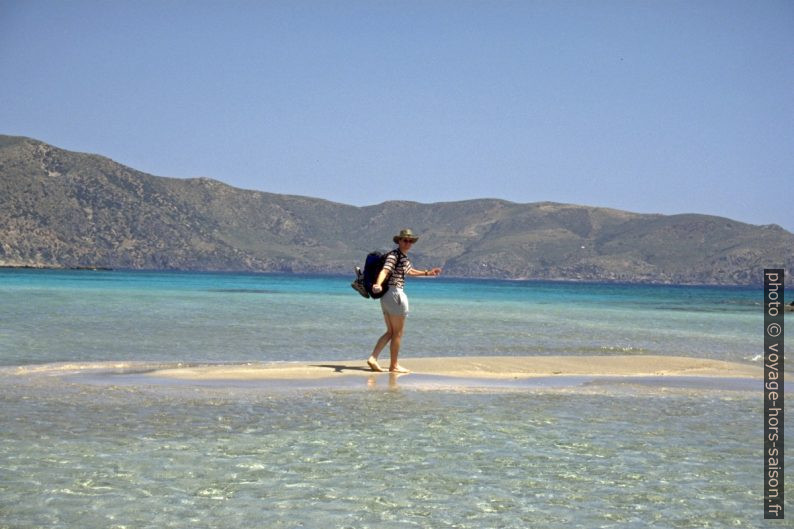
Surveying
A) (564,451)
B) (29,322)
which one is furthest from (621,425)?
(29,322)

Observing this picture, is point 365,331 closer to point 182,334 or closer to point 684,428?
point 182,334

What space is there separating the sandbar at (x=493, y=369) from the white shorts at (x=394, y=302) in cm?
116

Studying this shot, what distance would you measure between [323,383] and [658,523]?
8056 mm

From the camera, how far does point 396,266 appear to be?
15031mm

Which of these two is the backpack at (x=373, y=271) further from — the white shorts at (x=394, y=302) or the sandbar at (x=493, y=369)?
the sandbar at (x=493, y=369)

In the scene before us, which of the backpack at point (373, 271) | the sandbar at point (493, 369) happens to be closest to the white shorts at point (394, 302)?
the backpack at point (373, 271)

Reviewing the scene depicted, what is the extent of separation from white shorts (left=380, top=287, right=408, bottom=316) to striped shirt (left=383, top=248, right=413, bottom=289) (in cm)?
11

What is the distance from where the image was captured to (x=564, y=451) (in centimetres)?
923

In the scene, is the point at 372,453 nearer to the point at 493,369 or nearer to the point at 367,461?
the point at 367,461

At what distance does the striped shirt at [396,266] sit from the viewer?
14883 millimetres

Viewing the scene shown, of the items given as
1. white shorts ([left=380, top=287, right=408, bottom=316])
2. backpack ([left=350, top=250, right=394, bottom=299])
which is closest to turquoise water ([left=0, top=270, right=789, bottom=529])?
white shorts ([left=380, top=287, right=408, bottom=316])

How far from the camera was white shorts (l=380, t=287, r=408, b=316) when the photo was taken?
593 inches

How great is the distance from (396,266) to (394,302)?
1.88 feet

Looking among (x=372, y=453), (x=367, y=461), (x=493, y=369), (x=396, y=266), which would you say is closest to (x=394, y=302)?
(x=396, y=266)
